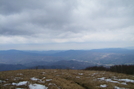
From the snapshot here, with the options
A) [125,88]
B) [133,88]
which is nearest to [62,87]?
[125,88]

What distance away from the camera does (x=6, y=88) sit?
954 centimetres

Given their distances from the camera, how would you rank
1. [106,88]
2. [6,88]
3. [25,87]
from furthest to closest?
[106,88], [25,87], [6,88]

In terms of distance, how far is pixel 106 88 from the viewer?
1103cm

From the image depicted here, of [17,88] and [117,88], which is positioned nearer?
[17,88]

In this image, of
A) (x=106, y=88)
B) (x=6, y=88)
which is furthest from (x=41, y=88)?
(x=106, y=88)

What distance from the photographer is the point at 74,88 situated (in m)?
11.2

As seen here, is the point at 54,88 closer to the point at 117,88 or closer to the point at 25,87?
the point at 25,87

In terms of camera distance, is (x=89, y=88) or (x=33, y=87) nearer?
(x=33, y=87)

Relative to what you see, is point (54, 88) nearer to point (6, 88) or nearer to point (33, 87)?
point (33, 87)

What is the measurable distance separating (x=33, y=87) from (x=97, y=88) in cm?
831

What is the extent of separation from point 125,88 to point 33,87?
38.4 ft

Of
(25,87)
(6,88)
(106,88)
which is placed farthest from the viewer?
(106,88)

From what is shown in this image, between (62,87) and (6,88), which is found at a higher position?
(6,88)

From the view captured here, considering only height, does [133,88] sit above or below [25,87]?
below
